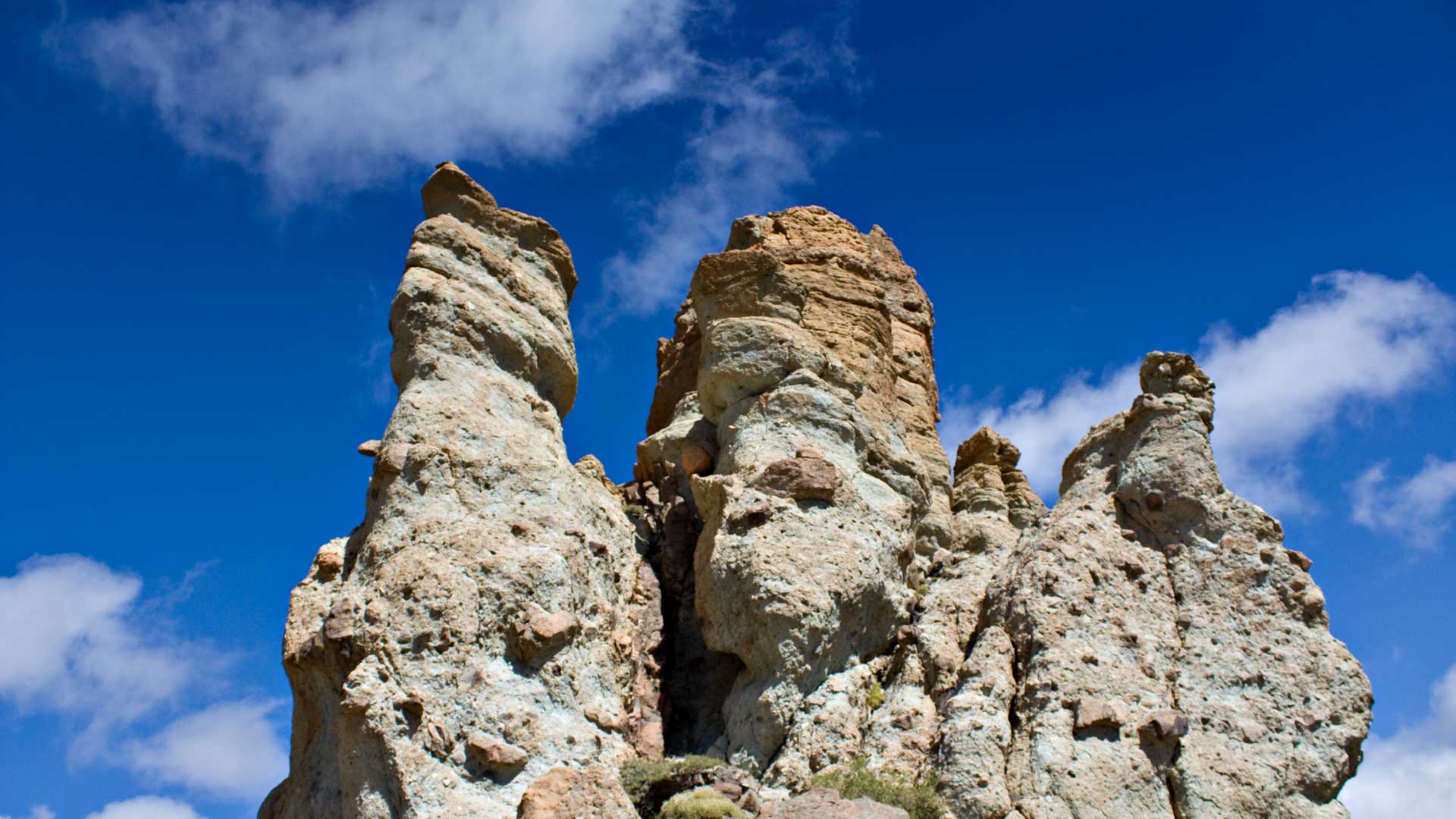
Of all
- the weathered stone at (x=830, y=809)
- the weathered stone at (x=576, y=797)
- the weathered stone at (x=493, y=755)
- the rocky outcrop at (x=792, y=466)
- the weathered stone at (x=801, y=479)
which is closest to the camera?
the weathered stone at (x=830, y=809)

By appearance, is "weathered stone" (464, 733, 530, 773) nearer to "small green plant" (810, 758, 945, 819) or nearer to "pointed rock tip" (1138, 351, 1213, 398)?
"small green plant" (810, 758, 945, 819)

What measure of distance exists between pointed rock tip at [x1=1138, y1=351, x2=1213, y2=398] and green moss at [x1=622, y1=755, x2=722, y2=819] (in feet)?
26.6

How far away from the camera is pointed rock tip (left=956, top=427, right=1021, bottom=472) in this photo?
24.8m

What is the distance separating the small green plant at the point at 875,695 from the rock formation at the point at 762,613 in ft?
0.33

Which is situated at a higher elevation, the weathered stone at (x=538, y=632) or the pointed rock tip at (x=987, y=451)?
the pointed rock tip at (x=987, y=451)

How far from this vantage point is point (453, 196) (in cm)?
2080

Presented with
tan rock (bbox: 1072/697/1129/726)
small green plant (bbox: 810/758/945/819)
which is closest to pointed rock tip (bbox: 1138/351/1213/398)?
tan rock (bbox: 1072/697/1129/726)

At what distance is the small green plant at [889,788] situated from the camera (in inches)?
542

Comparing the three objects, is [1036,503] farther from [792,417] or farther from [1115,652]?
[1115,652]

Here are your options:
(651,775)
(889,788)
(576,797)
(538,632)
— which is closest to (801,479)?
(538,632)

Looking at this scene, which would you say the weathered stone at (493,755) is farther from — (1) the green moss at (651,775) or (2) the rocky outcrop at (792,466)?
(2) the rocky outcrop at (792,466)

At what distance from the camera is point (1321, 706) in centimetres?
1516

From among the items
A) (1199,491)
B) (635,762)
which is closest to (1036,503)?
(1199,491)

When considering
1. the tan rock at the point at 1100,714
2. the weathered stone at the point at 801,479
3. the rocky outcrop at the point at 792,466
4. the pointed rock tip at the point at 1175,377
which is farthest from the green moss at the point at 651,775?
the pointed rock tip at the point at 1175,377
